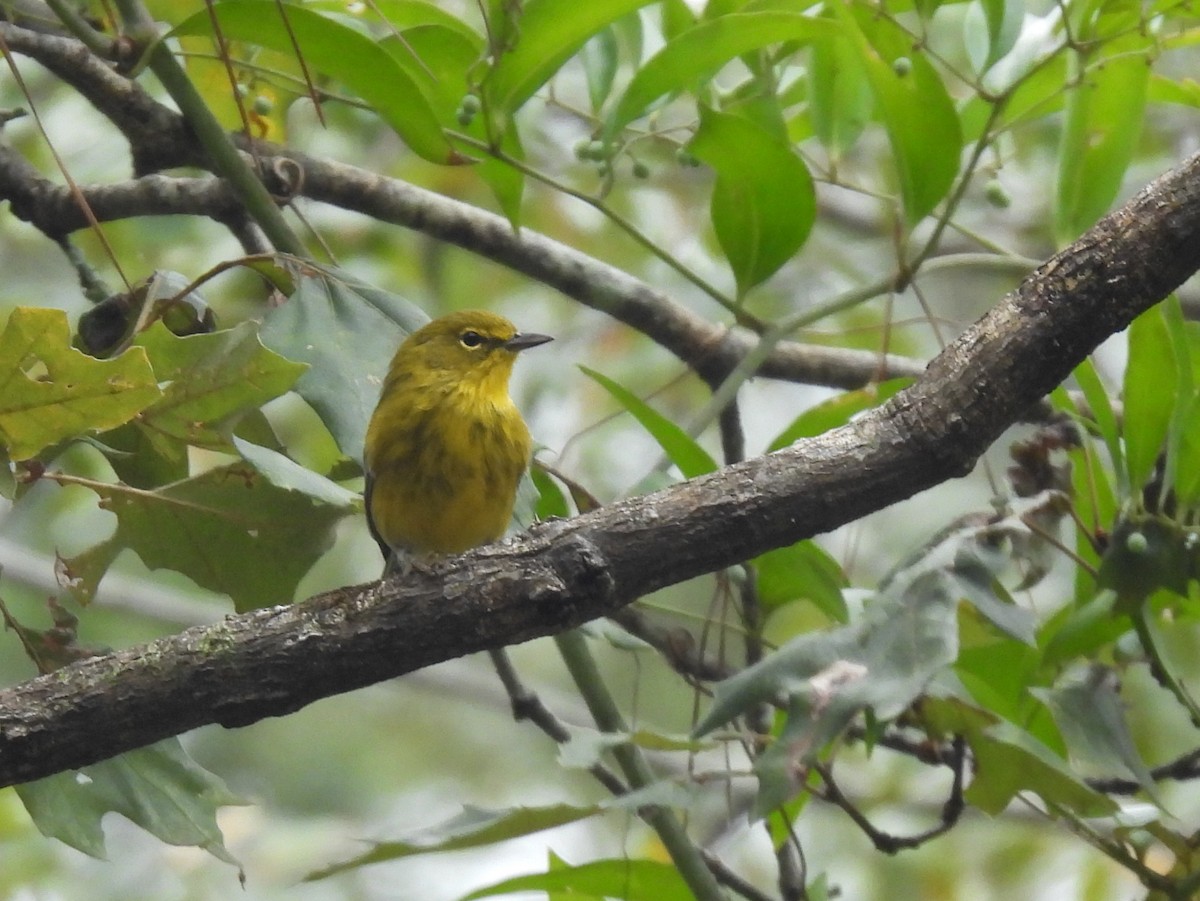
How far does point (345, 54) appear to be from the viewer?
8.18 feet

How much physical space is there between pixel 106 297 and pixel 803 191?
1.39 metres

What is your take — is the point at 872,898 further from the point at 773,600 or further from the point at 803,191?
the point at 803,191

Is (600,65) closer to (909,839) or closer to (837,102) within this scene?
(837,102)

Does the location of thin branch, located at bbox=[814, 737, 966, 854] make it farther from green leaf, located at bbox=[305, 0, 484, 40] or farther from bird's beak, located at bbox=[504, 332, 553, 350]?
green leaf, located at bbox=[305, 0, 484, 40]

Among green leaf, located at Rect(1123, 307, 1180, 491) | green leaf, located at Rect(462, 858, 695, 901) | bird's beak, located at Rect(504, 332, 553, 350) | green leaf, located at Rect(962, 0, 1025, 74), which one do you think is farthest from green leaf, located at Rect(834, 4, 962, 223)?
green leaf, located at Rect(462, 858, 695, 901)

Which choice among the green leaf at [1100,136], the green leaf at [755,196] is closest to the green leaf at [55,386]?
the green leaf at [755,196]

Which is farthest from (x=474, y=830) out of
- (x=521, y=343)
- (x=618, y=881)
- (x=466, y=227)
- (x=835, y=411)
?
(x=466, y=227)

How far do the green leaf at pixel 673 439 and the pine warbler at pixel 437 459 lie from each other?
0.37 m

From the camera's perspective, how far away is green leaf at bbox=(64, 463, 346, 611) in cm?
237

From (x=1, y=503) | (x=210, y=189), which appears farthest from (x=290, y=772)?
(x=210, y=189)

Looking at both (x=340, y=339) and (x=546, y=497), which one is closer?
(x=340, y=339)

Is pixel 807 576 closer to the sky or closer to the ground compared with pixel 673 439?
closer to the ground

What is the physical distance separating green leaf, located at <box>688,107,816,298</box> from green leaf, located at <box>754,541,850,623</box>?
0.56 meters

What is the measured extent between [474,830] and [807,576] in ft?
2.70
